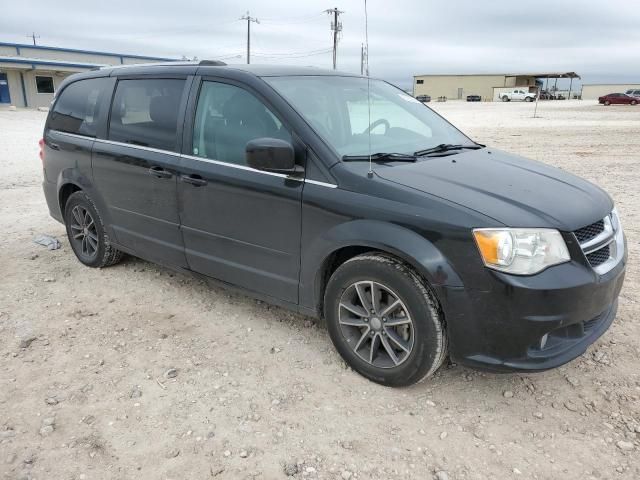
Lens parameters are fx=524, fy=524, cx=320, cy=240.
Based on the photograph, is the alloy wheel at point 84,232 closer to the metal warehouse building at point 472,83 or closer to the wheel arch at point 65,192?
the wheel arch at point 65,192

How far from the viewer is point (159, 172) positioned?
154 inches

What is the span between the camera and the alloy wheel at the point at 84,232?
4.95m

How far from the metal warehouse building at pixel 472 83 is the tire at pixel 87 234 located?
81443 mm

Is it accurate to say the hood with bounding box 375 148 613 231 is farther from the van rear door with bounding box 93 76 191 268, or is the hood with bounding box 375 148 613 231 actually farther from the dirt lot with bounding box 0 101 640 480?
the van rear door with bounding box 93 76 191 268

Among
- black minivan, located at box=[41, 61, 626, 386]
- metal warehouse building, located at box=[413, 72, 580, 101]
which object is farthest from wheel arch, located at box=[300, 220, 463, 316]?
metal warehouse building, located at box=[413, 72, 580, 101]

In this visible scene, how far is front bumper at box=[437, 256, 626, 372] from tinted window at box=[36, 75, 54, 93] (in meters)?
44.8

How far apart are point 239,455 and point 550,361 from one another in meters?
1.64

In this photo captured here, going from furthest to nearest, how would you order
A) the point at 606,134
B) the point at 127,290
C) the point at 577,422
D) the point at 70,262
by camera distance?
the point at 606,134, the point at 70,262, the point at 127,290, the point at 577,422

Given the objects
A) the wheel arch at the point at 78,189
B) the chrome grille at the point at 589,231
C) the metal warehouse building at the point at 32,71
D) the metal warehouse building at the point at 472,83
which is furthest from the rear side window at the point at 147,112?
the metal warehouse building at the point at 472,83

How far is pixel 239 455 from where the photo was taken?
8.41 ft

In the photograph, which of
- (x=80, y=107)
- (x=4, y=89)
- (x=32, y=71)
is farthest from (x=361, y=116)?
(x=32, y=71)

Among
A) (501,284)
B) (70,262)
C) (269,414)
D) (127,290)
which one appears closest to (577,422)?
(501,284)

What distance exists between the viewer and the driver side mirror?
9.91 ft

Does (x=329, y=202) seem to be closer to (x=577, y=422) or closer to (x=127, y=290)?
(x=577, y=422)
